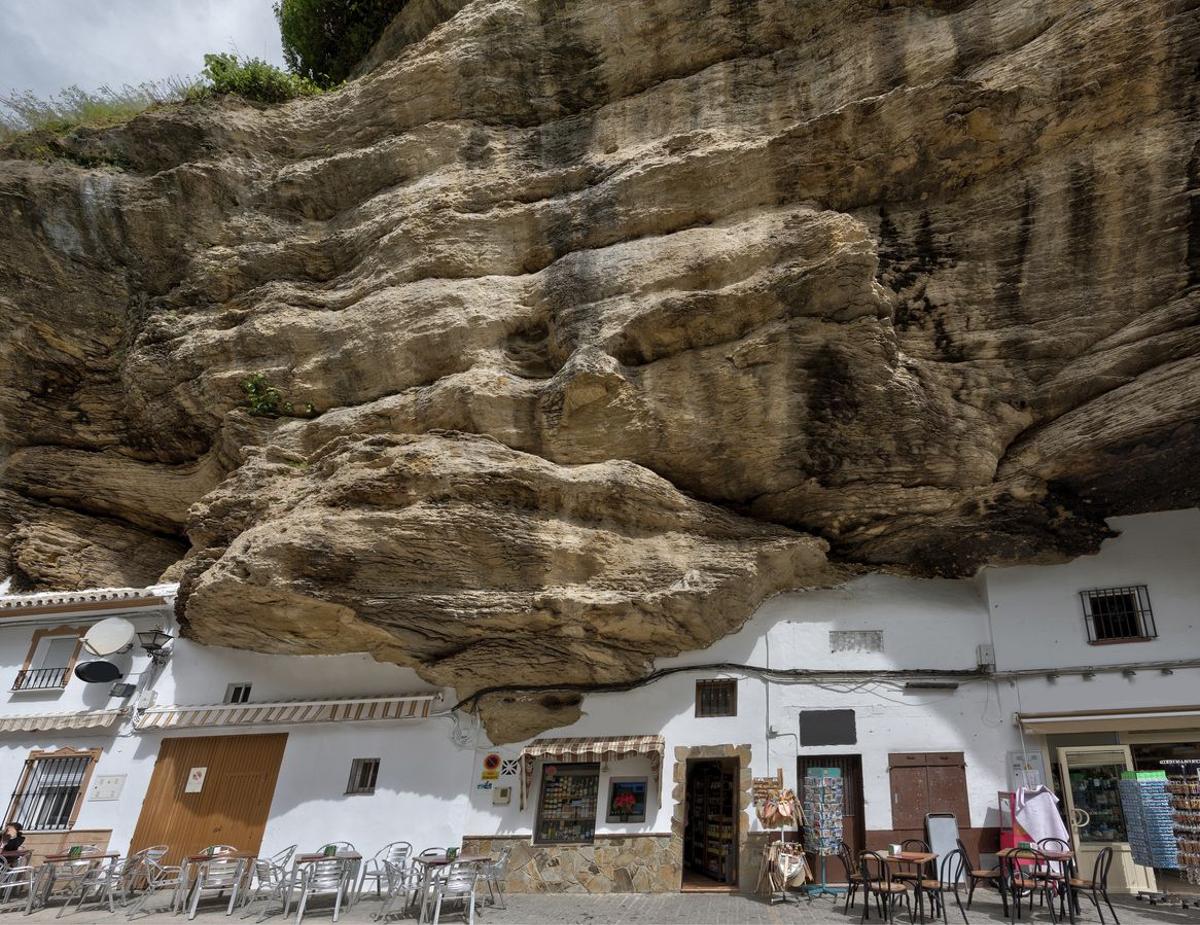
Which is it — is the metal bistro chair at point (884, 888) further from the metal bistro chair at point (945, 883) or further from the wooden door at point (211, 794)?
the wooden door at point (211, 794)

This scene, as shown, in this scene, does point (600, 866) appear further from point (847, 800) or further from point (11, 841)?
point (11, 841)

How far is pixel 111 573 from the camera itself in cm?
1611

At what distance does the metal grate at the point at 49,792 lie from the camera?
1329cm

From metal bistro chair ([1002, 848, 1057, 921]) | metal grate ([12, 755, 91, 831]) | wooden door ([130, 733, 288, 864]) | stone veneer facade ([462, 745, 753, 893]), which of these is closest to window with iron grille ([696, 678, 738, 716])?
stone veneer facade ([462, 745, 753, 893])

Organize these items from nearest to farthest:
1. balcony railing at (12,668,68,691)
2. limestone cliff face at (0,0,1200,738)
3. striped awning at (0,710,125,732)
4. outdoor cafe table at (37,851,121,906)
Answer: outdoor cafe table at (37,851,121,906) → limestone cliff face at (0,0,1200,738) → striped awning at (0,710,125,732) → balcony railing at (12,668,68,691)

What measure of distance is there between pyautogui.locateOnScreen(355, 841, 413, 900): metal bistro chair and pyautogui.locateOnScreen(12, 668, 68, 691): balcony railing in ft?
23.2

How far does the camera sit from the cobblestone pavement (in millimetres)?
8992

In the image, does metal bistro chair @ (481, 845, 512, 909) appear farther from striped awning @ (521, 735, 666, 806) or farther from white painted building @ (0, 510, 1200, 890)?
striped awning @ (521, 735, 666, 806)

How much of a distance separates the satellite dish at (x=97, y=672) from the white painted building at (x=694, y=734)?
1.31 feet

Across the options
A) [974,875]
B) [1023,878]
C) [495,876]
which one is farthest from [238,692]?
[1023,878]

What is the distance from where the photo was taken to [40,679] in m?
14.4

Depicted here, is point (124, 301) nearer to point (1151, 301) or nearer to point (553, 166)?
point (553, 166)

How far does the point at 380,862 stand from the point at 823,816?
6.73 m

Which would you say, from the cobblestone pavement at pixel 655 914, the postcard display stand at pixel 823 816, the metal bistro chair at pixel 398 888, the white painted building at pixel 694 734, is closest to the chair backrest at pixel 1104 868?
the cobblestone pavement at pixel 655 914
